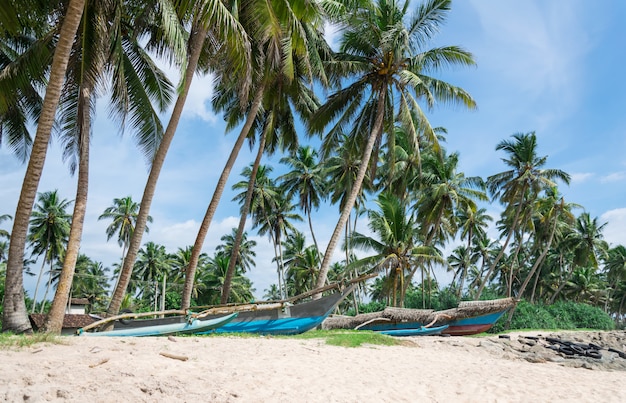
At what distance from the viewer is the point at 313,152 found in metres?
31.8

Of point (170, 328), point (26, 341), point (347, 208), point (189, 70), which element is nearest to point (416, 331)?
point (347, 208)

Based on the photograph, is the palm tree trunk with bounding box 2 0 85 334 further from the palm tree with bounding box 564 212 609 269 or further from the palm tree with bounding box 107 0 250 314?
the palm tree with bounding box 564 212 609 269

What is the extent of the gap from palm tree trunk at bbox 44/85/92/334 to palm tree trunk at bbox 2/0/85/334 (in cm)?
59

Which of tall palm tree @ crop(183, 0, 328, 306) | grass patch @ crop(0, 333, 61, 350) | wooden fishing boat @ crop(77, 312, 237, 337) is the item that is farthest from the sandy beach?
tall palm tree @ crop(183, 0, 328, 306)

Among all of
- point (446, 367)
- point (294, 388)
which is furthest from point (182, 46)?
point (446, 367)

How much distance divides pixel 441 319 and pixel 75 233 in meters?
14.7

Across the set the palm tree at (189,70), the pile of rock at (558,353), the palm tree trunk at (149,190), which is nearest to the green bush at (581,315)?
the pile of rock at (558,353)

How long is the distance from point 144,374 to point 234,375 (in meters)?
1.20

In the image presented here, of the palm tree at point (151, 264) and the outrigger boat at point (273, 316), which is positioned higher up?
the palm tree at point (151, 264)

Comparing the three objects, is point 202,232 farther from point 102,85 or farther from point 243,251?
point 243,251

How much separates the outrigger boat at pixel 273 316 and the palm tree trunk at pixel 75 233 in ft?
8.26

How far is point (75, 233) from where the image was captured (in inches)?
361

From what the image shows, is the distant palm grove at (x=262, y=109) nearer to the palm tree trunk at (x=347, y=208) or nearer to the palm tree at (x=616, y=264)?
the palm tree trunk at (x=347, y=208)

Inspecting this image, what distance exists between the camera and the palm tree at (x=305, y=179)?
31.2 meters
